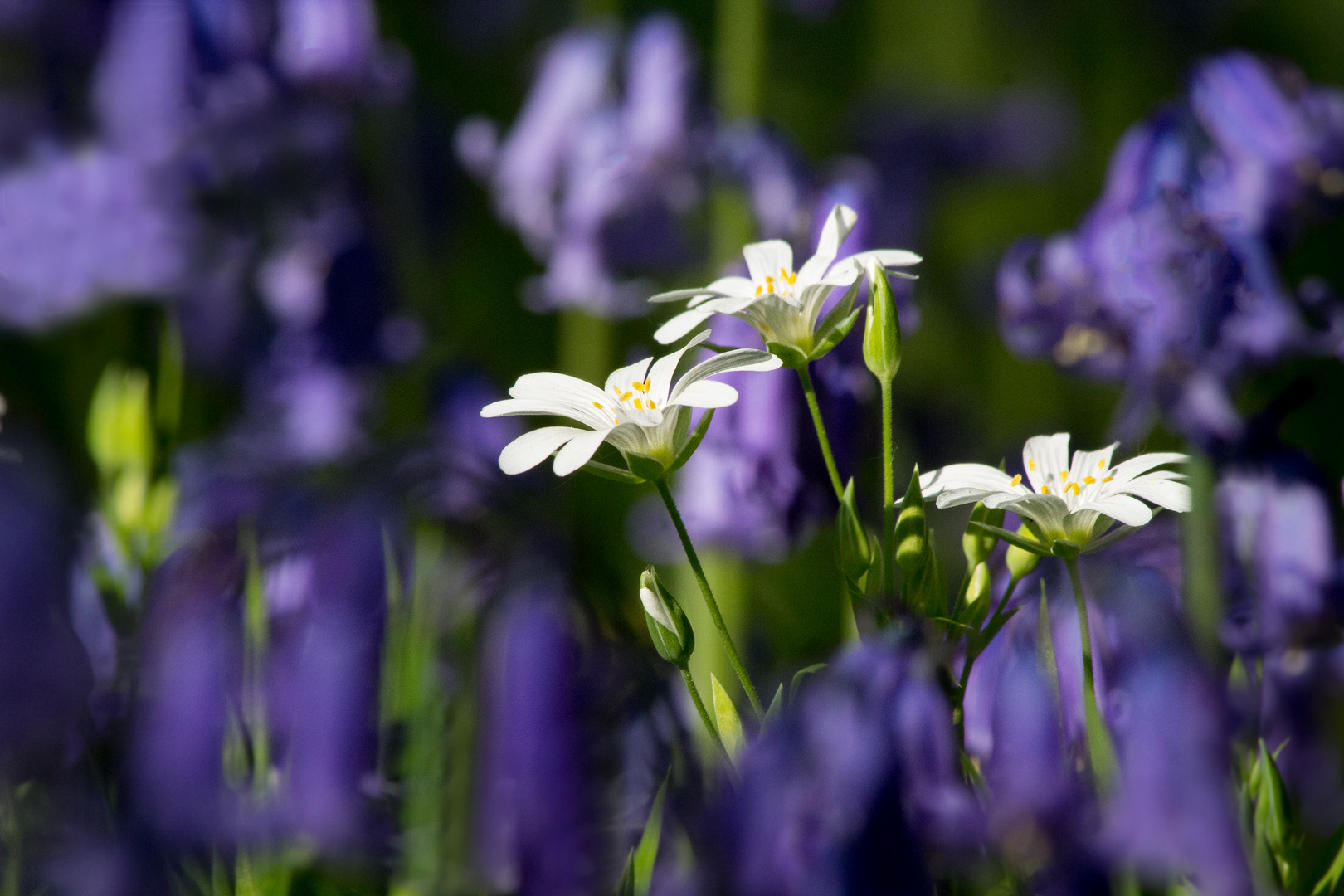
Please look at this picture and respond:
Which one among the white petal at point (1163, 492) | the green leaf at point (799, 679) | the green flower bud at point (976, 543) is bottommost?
the green leaf at point (799, 679)

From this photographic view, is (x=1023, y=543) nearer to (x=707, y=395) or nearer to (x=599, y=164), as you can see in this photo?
(x=707, y=395)

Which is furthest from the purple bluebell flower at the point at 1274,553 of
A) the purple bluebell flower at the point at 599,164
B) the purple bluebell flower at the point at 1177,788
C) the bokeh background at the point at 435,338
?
the purple bluebell flower at the point at 599,164

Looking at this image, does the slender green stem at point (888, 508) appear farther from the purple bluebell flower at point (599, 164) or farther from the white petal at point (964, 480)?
the purple bluebell flower at point (599, 164)

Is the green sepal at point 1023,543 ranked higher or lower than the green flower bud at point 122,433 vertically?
lower

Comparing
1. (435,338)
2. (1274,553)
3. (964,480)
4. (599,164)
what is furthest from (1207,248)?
(435,338)

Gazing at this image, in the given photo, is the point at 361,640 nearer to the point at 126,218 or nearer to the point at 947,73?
the point at 126,218

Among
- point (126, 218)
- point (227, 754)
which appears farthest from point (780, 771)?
point (126, 218)
